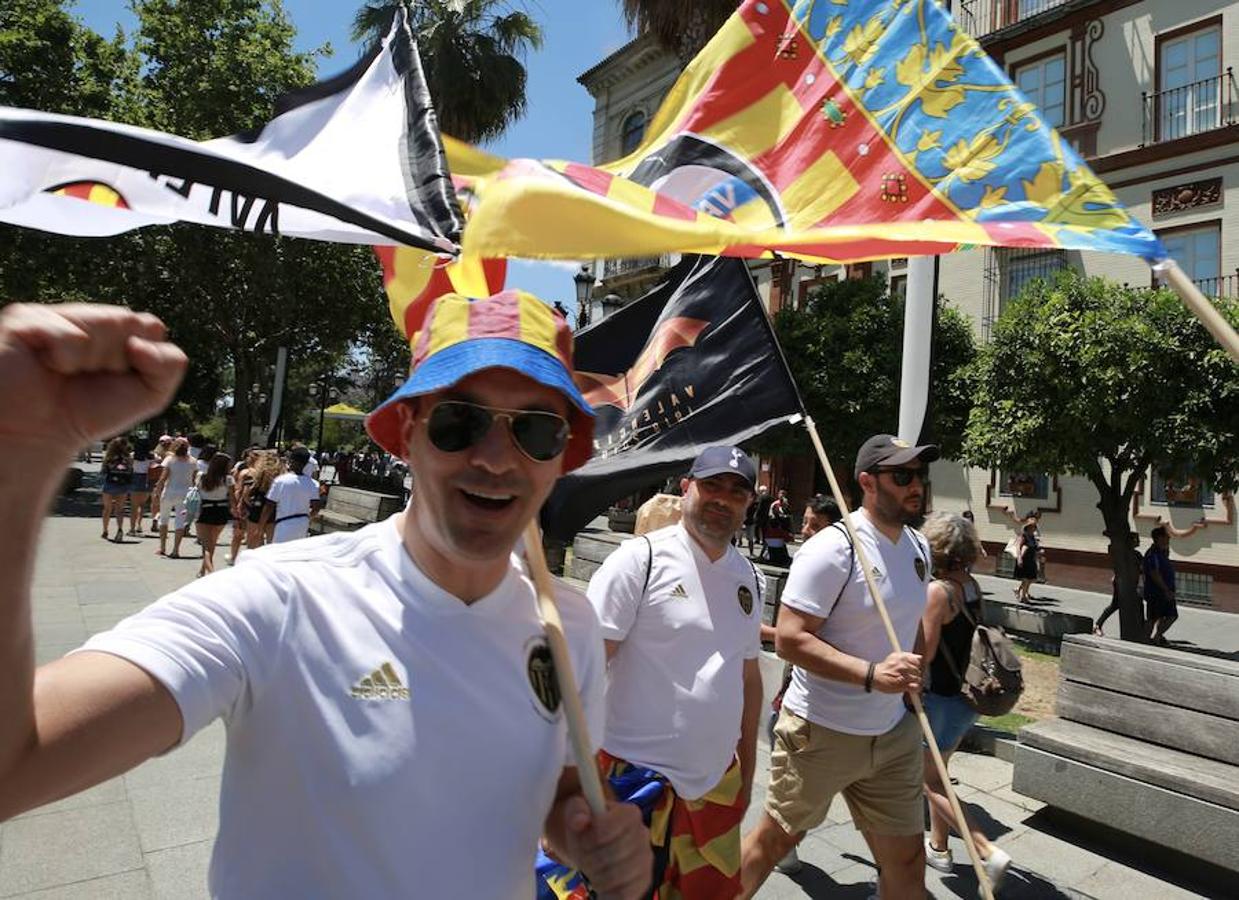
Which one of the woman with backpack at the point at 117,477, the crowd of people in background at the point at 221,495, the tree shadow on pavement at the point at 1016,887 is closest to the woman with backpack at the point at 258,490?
the crowd of people in background at the point at 221,495

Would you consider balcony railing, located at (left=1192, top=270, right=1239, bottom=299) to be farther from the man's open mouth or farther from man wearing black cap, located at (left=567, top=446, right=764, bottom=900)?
the man's open mouth

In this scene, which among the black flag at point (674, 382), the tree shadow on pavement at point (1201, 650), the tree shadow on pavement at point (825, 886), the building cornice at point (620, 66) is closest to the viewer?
the black flag at point (674, 382)

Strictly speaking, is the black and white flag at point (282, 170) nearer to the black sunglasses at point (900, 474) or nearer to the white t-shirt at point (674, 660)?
the white t-shirt at point (674, 660)

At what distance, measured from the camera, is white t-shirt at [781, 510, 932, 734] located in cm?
316

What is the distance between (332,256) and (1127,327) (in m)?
17.5

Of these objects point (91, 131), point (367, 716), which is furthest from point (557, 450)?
point (91, 131)

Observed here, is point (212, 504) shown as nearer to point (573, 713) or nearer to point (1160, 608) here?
point (573, 713)

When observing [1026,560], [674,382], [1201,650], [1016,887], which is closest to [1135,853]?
[1016,887]

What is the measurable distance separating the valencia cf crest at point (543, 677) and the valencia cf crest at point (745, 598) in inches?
65.9

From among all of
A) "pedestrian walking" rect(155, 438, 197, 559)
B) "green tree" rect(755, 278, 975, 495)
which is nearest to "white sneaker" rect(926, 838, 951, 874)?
"pedestrian walking" rect(155, 438, 197, 559)

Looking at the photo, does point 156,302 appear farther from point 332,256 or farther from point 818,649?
point 818,649

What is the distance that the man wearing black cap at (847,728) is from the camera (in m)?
3.14

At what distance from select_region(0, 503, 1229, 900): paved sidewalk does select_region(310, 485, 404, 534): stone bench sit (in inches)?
322

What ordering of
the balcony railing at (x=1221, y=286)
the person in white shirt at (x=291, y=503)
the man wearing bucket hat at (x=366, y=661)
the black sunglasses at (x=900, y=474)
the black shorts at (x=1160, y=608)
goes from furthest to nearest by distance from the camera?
the balcony railing at (x=1221, y=286) < the black shorts at (x=1160, y=608) < the person in white shirt at (x=291, y=503) < the black sunglasses at (x=900, y=474) < the man wearing bucket hat at (x=366, y=661)
